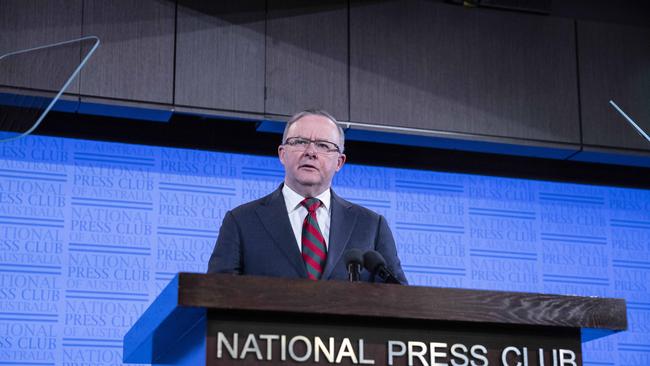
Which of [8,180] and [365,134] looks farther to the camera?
[365,134]

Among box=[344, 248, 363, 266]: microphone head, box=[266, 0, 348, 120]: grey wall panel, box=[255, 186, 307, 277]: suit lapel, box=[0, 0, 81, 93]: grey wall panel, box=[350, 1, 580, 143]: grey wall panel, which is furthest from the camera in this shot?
box=[350, 1, 580, 143]: grey wall panel

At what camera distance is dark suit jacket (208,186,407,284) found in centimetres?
241

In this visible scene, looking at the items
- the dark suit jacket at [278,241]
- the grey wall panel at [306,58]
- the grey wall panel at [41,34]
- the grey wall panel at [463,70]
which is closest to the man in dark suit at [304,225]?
the dark suit jacket at [278,241]

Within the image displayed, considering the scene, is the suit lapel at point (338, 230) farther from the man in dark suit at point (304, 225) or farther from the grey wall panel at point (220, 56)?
the grey wall panel at point (220, 56)

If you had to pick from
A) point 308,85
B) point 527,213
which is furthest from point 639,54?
point 308,85

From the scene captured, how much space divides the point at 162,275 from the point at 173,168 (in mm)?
482

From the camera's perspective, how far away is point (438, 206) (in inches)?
184

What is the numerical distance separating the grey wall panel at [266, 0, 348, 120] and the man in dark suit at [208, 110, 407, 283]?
1.78 m

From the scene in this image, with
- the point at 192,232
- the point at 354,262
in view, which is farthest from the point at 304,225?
the point at 192,232

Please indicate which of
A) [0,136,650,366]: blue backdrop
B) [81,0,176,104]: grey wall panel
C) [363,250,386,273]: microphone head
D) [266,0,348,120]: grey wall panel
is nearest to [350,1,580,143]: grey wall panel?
[266,0,348,120]: grey wall panel

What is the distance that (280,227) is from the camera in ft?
8.14

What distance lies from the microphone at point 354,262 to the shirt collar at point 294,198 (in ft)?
1.78

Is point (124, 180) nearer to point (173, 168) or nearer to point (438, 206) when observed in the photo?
point (173, 168)

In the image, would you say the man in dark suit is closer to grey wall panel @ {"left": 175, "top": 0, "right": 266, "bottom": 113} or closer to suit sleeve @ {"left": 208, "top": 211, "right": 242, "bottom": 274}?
suit sleeve @ {"left": 208, "top": 211, "right": 242, "bottom": 274}
